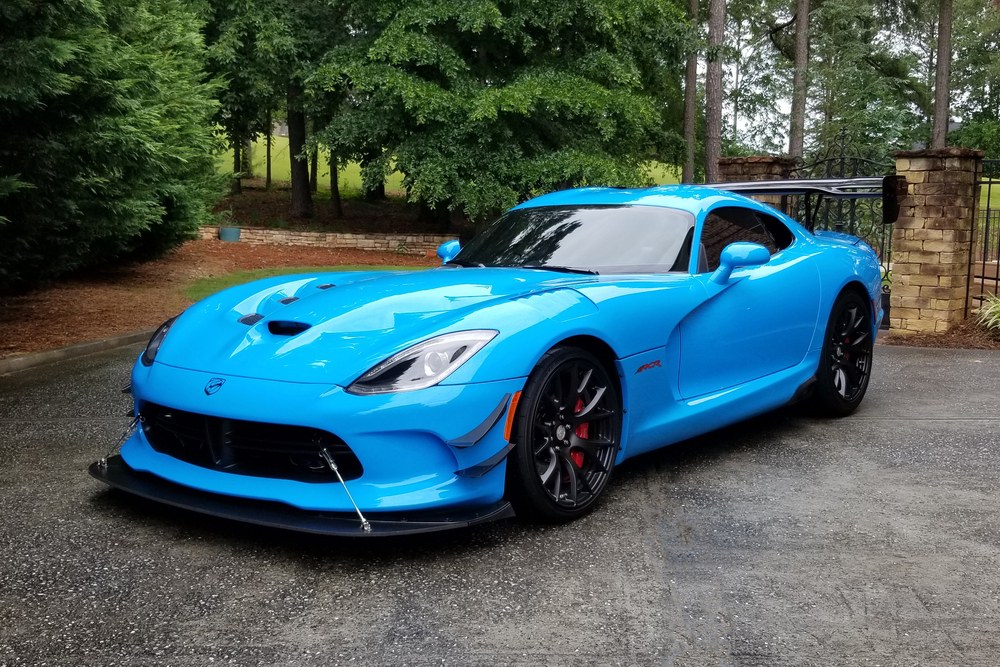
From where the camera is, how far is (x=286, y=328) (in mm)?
3959

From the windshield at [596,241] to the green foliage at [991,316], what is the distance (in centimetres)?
703

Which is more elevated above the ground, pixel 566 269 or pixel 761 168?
pixel 761 168

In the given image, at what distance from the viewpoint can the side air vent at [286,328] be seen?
3.94 m

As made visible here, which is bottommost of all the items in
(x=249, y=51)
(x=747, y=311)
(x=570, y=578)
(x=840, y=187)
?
(x=570, y=578)

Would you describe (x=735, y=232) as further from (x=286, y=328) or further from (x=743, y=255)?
(x=286, y=328)

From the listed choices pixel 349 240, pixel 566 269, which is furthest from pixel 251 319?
pixel 349 240

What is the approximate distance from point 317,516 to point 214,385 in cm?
67

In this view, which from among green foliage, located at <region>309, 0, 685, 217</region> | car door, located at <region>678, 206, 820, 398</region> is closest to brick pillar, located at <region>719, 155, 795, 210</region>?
car door, located at <region>678, 206, 820, 398</region>

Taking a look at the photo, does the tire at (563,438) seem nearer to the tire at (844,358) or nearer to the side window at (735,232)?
the side window at (735,232)

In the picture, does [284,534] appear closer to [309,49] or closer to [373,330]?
[373,330]

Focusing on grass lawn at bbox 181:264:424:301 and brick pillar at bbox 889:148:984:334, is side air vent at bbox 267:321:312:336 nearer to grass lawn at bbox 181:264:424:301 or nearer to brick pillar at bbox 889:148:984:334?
brick pillar at bbox 889:148:984:334

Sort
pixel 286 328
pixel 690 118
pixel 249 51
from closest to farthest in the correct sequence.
A: pixel 286 328, pixel 249 51, pixel 690 118

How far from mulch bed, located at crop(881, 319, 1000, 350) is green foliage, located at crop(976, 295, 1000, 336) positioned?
6cm

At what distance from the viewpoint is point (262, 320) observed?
409cm
